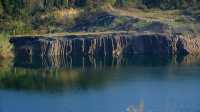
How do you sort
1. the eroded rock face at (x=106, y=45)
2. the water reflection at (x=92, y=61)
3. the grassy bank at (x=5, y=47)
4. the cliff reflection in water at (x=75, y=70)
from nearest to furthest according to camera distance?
the cliff reflection in water at (x=75, y=70) → the water reflection at (x=92, y=61) → the grassy bank at (x=5, y=47) → the eroded rock face at (x=106, y=45)

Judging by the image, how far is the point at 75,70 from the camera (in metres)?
68.8

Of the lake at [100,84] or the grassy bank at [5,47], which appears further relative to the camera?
the grassy bank at [5,47]

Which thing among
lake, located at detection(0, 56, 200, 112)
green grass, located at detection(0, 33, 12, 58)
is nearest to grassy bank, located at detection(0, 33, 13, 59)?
green grass, located at detection(0, 33, 12, 58)

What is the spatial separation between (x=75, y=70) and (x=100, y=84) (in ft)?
34.0

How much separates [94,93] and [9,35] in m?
33.3

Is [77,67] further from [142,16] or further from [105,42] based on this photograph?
[142,16]

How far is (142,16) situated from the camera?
290ft

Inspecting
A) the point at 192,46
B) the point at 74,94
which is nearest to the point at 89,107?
the point at 74,94

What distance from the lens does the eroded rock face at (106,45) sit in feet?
270

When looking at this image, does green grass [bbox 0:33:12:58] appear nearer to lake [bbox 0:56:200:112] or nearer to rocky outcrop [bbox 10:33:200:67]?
rocky outcrop [bbox 10:33:200:67]

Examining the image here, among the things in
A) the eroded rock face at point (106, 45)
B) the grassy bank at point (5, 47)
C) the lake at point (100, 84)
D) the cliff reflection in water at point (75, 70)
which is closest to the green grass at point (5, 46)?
the grassy bank at point (5, 47)

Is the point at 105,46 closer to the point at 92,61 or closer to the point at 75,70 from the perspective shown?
the point at 92,61

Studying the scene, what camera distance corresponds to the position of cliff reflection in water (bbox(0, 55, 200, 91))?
59.7 metres

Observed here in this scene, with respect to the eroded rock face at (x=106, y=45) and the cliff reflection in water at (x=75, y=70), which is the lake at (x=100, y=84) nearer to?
the cliff reflection in water at (x=75, y=70)
